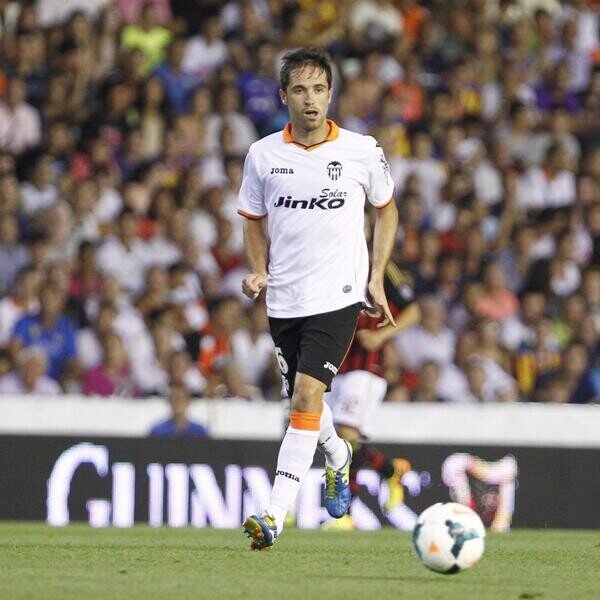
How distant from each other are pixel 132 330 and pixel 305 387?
22.3 feet

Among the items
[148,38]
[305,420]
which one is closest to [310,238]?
[305,420]

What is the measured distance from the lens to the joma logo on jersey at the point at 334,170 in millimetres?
8367

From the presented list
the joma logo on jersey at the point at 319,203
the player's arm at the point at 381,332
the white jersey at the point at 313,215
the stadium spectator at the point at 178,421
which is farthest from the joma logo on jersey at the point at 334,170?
the stadium spectator at the point at 178,421

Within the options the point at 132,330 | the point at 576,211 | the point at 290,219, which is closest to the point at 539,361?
the point at 576,211

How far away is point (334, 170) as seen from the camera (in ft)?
27.5

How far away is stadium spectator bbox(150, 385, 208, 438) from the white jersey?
503 cm

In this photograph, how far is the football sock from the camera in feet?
26.3

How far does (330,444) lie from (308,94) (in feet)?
6.14

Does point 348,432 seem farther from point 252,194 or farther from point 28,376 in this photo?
point 28,376

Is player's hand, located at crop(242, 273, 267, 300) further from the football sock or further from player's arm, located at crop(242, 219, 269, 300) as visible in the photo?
the football sock

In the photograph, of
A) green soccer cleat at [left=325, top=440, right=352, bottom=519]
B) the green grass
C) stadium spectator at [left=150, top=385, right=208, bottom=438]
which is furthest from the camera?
stadium spectator at [left=150, top=385, right=208, bottom=438]

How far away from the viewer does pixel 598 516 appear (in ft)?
45.0

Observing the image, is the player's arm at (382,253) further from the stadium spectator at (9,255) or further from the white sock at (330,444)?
the stadium spectator at (9,255)

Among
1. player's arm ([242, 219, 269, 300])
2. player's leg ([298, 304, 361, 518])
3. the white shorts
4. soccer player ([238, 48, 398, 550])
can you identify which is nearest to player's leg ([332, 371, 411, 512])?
the white shorts
